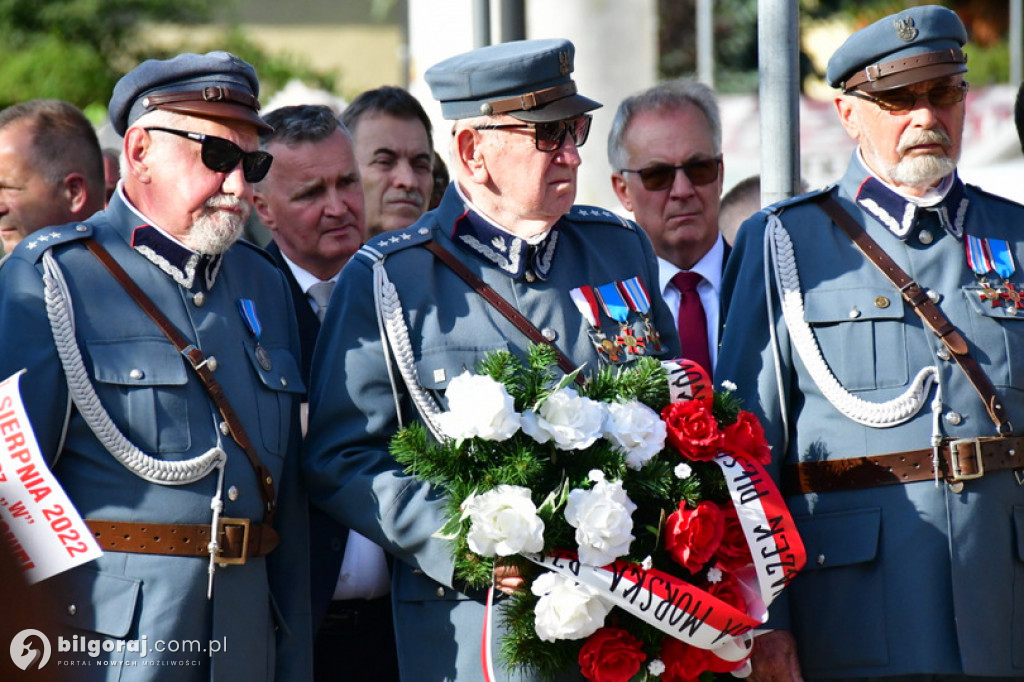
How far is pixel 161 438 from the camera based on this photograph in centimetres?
356

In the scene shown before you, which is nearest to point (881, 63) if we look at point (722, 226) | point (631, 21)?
point (722, 226)

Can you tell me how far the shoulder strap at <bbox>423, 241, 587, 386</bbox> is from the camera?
12.4 ft

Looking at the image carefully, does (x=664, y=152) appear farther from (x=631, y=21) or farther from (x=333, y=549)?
(x=631, y=21)

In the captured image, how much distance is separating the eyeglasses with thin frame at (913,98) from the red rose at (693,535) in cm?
136

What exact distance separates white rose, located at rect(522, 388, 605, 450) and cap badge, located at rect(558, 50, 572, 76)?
1.01m

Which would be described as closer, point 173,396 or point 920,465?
point 173,396

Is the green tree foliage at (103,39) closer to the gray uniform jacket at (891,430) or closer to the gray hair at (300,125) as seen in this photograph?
the gray hair at (300,125)

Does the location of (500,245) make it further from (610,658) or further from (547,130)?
(610,658)

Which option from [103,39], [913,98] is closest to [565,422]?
[913,98]

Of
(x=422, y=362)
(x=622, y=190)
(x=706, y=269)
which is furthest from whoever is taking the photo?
(x=622, y=190)

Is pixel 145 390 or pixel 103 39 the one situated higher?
pixel 103 39

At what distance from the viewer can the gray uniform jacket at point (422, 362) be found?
11.9 ft

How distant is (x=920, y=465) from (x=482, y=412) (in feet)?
4.19

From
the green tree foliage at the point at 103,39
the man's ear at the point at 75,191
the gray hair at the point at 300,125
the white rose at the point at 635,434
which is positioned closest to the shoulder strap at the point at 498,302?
the white rose at the point at 635,434
